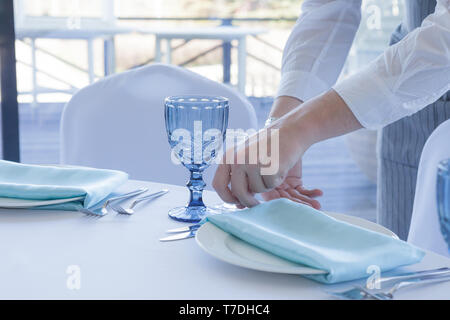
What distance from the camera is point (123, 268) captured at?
0.68 meters

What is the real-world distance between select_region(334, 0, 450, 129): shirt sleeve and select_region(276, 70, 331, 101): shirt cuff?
0.25 meters

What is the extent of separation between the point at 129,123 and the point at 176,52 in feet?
16.7

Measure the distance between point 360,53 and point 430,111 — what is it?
10.4 feet

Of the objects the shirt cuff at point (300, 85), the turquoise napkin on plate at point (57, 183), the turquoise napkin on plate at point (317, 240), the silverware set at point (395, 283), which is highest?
the shirt cuff at point (300, 85)

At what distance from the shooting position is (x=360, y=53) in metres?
4.46

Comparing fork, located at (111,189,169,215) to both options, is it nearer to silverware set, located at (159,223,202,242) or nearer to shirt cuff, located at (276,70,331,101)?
silverware set, located at (159,223,202,242)

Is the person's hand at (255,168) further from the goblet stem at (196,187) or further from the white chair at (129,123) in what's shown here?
the white chair at (129,123)

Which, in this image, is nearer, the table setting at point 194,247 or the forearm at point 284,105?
the table setting at point 194,247

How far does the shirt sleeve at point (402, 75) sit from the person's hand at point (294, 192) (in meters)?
0.14

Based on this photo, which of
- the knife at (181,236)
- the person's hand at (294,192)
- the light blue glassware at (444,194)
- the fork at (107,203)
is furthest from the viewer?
the person's hand at (294,192)

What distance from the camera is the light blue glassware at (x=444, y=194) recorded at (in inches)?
21.3

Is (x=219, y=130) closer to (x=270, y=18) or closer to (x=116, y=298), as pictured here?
(x=116, y=298)

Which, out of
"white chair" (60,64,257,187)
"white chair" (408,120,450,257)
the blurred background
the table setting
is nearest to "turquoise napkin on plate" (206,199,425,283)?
the table setting

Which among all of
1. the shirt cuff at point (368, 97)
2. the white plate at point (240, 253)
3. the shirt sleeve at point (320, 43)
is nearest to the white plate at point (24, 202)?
the white plate at point (240, 253)
